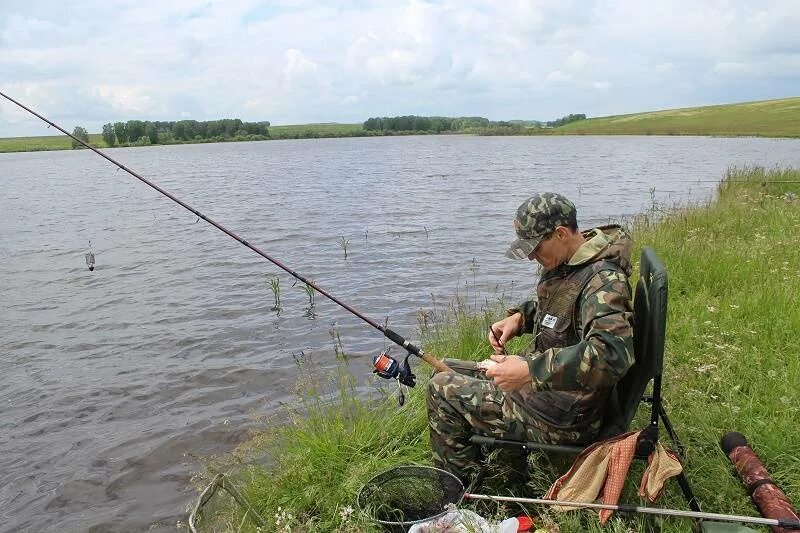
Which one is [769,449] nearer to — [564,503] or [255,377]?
[564,503]

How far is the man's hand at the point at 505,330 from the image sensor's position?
4344 millimetres

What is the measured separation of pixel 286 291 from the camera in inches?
454

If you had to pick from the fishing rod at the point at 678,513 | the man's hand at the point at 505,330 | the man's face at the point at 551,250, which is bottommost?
the fishing rod at the point at 678,513

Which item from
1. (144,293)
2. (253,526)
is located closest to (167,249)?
(144,293)

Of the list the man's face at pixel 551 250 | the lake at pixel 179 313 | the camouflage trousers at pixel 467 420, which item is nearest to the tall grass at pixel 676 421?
the camouflage trousers at pixel 467 420

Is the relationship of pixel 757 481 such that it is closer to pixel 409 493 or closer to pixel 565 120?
pixel 409 493

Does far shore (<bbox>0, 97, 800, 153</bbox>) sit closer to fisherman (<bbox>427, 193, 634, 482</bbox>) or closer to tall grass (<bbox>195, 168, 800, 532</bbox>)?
tall grass (<bbox>195, 168, 800, 532</bbox>)

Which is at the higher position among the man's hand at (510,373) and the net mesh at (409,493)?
the man's hand at (510,373)

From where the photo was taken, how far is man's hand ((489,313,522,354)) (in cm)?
434

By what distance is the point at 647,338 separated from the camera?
126 inches

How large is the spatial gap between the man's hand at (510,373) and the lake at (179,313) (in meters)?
3.14

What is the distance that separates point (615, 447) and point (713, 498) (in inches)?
30.3

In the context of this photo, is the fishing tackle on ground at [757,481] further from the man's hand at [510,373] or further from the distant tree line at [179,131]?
the distant tree line at [179,131]

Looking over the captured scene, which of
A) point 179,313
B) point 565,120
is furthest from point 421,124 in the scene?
point 179,313
